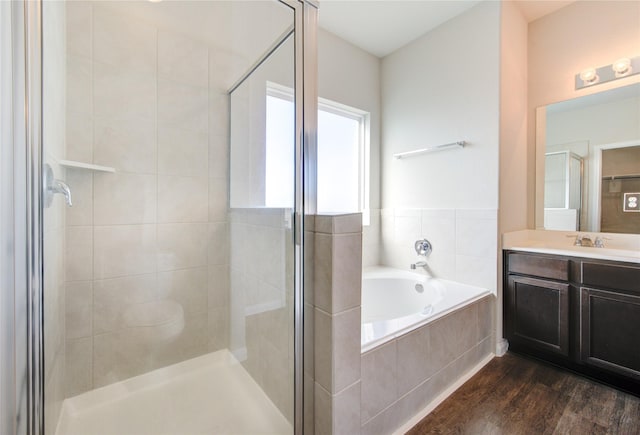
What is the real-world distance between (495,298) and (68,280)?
2559 millimetres

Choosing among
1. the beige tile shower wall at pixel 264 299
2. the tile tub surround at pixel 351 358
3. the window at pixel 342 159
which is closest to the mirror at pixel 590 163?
the window at pixel 342 159

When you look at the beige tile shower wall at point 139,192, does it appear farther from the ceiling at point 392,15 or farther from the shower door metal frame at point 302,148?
the ceiling at point 392,15

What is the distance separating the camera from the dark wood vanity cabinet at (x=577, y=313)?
5.08 ft

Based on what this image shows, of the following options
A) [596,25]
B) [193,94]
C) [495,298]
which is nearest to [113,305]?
[193,94]

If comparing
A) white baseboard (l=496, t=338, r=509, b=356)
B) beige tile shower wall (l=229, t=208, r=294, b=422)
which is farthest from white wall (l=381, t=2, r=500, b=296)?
beige tile shower wall (l=229, t=208, r=294, b=422)

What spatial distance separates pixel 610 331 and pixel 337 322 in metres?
1.73

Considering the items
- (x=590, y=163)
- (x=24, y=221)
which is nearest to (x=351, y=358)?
(x=24, y=221)

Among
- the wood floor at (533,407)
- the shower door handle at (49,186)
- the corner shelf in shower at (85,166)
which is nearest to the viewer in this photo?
the shower door handle at (49,186)

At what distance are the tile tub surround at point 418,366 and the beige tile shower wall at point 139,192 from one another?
944 mm

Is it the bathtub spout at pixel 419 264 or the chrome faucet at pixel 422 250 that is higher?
the chrome faucet at pixel 422 250

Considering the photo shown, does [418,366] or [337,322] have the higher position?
[337,322]

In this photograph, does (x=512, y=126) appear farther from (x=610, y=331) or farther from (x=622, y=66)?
(x=610, y=331)

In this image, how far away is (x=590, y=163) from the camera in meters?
2.05

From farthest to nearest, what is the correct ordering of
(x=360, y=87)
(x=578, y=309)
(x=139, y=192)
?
(x=360, y=87) → (x=578, y=309) → (x=139, y=192)
